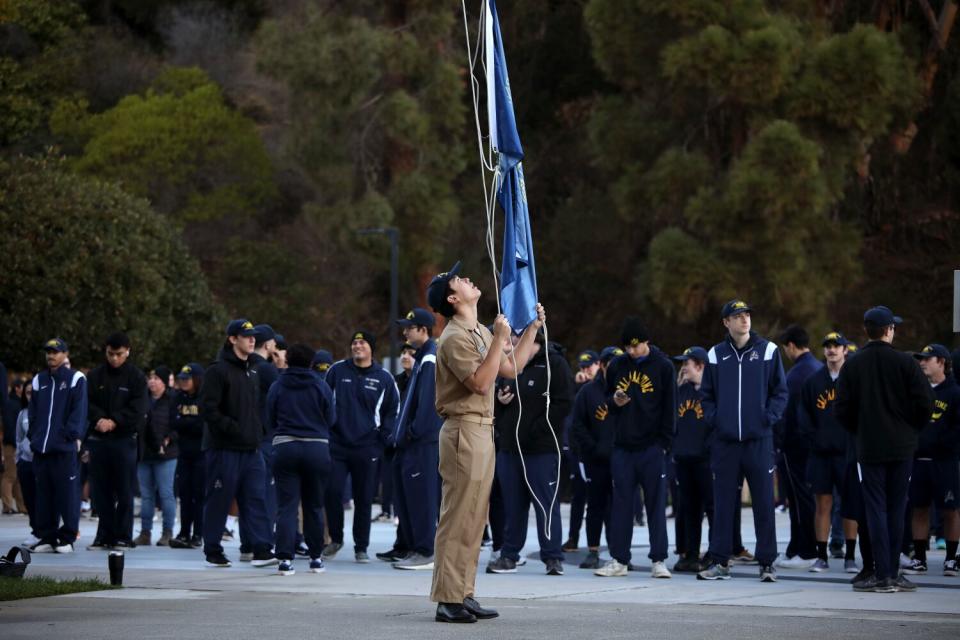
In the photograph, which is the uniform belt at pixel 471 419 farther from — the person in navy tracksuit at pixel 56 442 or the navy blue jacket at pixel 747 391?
the person in navy tracksuit at pixel 56 442

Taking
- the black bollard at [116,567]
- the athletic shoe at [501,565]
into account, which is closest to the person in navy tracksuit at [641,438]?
the athletic shoe at [501,565]

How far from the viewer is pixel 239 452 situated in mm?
14914

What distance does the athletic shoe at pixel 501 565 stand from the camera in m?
14.6

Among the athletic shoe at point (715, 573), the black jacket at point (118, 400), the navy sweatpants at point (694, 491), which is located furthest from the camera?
the black jacket at point (118, 400)

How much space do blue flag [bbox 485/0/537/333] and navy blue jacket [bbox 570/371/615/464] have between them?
4.54 meters

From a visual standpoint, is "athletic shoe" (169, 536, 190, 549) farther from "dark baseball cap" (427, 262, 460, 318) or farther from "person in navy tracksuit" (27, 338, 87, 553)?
"dark baseball cap" (427, 262, 460, 318)

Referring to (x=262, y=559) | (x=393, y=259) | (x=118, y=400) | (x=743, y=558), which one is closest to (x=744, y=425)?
(x=743, y=558)

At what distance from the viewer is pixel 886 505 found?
1270 centimetres

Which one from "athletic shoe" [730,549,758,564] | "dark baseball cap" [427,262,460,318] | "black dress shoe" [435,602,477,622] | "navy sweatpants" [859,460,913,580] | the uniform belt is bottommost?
"black dress shoe" [435,602,477,622]

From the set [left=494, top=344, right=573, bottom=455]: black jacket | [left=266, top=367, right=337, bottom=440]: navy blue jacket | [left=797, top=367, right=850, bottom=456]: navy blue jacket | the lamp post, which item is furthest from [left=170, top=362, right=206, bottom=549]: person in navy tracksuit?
the lamp post

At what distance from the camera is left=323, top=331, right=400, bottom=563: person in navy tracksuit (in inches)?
624

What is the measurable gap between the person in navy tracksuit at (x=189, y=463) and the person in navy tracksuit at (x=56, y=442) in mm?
1469

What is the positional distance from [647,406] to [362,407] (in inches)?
126

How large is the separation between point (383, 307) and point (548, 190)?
6307 mm
